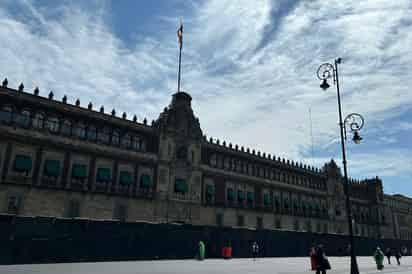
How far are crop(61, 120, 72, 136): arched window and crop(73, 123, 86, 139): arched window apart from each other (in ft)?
1.57

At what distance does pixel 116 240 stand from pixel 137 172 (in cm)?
1426

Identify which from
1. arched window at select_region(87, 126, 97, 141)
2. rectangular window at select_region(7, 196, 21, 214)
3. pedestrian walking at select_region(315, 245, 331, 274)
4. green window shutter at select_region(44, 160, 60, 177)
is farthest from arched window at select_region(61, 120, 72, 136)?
pedestrian walking at select_region(315, 245, 331, 274)

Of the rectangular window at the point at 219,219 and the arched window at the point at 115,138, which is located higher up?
the arched window at the point at 115,138

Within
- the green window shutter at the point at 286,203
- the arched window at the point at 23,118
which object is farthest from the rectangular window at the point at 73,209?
the green window shutter at the point at 286,203

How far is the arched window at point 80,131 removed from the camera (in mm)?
34531

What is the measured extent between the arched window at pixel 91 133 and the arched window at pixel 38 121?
176 inches

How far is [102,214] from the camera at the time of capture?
34.6m

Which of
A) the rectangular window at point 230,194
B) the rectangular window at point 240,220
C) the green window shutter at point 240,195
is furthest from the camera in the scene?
the green window shutter at point 240,195

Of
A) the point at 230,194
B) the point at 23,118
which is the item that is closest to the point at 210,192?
the point at 230,194

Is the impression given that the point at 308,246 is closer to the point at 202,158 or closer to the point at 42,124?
the point at 202,158

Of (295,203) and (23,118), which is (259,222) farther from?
(23,118)

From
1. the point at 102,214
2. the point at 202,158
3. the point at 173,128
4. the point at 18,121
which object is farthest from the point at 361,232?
the point at 18,121

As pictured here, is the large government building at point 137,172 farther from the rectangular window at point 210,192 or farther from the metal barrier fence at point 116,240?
the metal barrier fence at point 116,240

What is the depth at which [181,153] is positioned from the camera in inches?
1681
